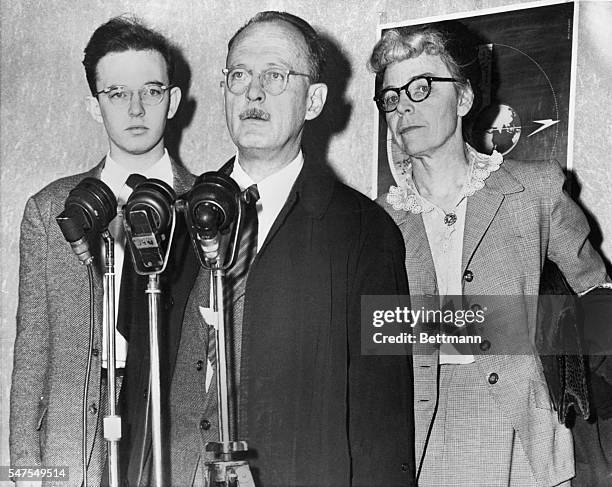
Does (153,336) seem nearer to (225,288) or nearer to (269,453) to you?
(225,288)

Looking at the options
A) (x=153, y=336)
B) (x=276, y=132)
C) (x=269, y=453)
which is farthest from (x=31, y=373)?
(x=276, y=132)

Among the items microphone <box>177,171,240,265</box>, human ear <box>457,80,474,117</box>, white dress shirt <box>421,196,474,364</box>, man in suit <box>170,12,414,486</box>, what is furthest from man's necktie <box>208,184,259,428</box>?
human ear <box>457,80,474,117</box>

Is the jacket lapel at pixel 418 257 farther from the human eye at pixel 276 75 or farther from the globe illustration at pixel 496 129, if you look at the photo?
the human eye at pixel 276 75

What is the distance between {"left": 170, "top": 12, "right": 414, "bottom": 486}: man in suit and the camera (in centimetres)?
276

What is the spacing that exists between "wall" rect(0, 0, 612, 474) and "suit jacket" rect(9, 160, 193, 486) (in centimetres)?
11

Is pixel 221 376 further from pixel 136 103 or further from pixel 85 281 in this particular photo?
pixel 136 103

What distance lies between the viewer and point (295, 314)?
112 inches

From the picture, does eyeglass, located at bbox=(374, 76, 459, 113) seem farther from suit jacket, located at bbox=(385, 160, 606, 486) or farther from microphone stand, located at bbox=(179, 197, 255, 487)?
microphone stand, located at bbox=(179, 197, 255, 487)

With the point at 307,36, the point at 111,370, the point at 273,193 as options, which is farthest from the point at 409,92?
the point at 111,370

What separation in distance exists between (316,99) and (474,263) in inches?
25.4

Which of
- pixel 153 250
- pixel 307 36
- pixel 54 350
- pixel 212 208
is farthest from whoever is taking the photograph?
pixel 54 350

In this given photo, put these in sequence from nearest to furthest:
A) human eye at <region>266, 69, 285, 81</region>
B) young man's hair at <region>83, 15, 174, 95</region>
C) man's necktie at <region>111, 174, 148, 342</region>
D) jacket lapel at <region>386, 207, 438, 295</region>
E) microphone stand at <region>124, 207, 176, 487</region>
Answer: microphone stand at <region>124, 207, 176, 487</region>, jacket lapel at <region>386, 207, 438, 295</region>, human eye at <region>266, 69, 285, 81</region>, man's necktie at <region>111, 174, 148, 342</region>, young man's hair at <region>83, 15, 174, 95</region>

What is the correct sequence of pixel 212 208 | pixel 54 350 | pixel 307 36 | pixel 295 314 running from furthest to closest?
1. pixel 54 350
2. pixel 307 36
3. pixel 295 314
4. pixel 212 208

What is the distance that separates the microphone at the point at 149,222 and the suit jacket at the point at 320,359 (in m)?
0.26
